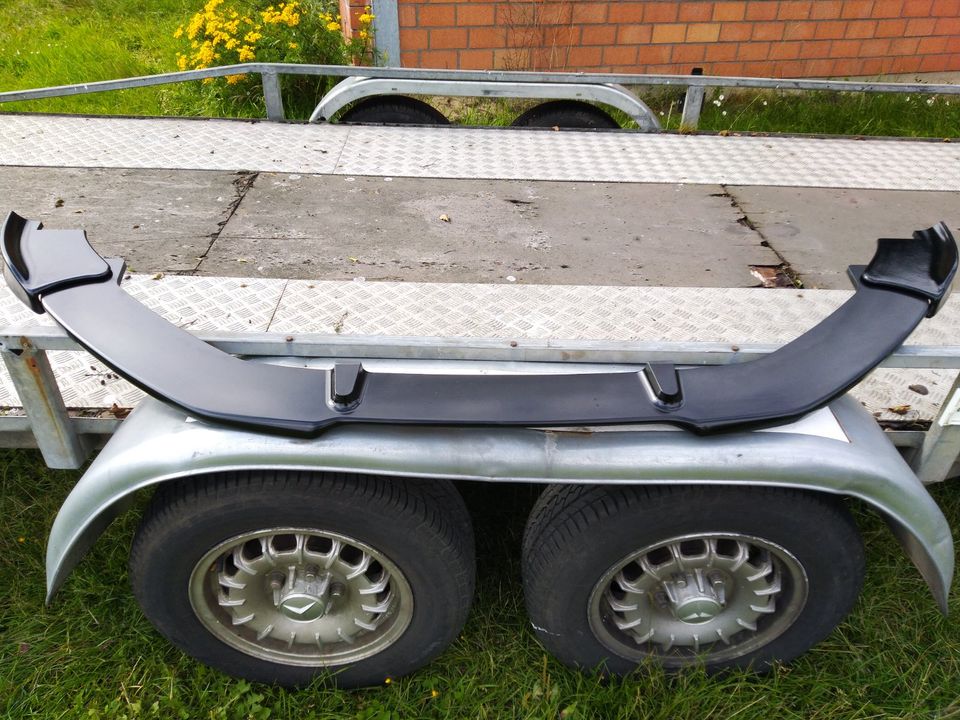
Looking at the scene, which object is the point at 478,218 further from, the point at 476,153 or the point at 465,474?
the point at 465,474

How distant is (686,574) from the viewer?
2107 mm

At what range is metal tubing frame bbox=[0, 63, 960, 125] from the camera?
4.05 metres

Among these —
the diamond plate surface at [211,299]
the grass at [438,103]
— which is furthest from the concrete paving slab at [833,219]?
the grass at [438,103]

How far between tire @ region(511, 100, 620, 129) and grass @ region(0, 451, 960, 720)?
9.64 ft

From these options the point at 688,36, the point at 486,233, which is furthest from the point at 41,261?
the point at 688,36

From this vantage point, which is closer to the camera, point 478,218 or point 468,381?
point 468,381

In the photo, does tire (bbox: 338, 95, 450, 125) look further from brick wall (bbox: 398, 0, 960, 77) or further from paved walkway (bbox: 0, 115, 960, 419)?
brick wall (bbox: 398, 0, 960, 77)

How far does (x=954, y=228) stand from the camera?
328cm

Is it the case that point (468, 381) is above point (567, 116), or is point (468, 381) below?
above

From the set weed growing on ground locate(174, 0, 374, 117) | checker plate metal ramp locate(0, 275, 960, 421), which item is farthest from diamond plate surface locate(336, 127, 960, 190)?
weed growing on ground locate(174, 0, 374, 117)

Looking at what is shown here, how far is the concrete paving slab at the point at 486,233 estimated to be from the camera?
2889mm

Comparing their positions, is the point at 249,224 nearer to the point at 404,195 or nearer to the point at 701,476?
the point at 404,195

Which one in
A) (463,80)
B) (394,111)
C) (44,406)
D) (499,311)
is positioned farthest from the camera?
(394,111)

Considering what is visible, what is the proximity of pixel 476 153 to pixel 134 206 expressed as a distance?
1.66 m
